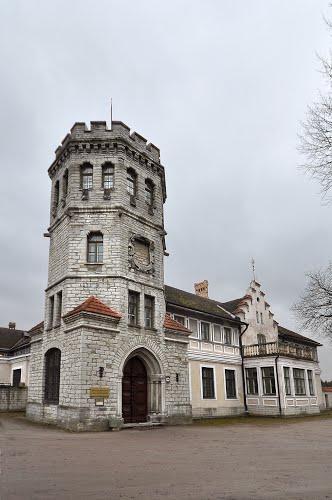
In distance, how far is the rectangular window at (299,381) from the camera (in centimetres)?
3117

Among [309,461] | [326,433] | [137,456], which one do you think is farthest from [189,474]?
[326,433]

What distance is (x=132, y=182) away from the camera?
2356cm

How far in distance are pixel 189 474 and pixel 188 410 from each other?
14.2 meters

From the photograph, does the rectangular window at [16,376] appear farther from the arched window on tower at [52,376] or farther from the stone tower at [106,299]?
the arched window on tower at [52,376]

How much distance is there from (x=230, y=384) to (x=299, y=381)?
5.60 metres

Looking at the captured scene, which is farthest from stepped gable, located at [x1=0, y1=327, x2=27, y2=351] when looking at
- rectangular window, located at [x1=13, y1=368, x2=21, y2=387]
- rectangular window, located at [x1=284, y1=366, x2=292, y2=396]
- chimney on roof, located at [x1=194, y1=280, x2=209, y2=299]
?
rectangular window, located at [x1=284, y1=366, x2=292, y2=396]

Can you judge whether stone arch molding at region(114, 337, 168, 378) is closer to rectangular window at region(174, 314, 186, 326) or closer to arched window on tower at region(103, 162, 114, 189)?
rectangular window at region(174, 314, 186, 326)

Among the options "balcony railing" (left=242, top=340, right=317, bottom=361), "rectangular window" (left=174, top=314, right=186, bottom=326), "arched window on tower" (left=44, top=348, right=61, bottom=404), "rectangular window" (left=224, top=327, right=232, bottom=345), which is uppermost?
"rectangular window" (left=174, top=314, right=186, bottom=326)

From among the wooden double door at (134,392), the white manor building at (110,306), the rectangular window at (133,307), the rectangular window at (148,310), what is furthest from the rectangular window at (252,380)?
the rectangular window at (133,307)

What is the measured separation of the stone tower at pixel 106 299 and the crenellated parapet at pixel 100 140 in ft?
0.18

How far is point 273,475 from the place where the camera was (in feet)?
Answer: 28.5

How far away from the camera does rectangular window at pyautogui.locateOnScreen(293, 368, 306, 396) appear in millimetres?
31172

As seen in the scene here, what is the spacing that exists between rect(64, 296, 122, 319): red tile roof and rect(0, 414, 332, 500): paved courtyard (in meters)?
5.06

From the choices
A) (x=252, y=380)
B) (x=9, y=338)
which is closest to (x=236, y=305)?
(x=252, y=380)
